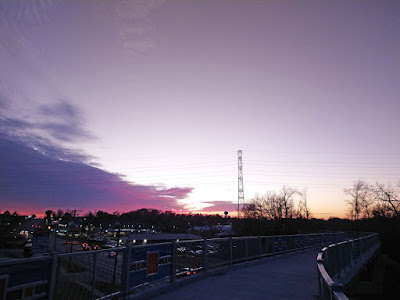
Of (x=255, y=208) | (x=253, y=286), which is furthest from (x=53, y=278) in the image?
(x=255, y=208)

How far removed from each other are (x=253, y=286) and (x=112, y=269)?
15.1ft

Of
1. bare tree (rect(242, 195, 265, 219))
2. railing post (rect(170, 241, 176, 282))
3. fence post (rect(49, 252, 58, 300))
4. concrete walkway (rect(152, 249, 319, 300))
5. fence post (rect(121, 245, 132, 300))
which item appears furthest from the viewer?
bare tree (rect(242, 195, 265, 219))

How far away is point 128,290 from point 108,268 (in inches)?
33.2

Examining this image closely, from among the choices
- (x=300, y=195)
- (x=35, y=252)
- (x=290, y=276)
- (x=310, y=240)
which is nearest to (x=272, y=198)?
(x=300, y=195)

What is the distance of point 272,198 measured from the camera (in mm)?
67625

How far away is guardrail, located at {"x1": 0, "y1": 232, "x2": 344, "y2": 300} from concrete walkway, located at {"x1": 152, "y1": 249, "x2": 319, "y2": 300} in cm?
69

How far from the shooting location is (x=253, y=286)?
9.14 m

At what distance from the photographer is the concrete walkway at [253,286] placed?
793 centimetres

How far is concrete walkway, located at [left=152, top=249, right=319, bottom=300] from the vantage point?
26.0 ft

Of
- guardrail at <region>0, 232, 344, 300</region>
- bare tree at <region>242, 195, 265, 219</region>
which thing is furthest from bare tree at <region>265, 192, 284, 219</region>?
guardrail at <region>0, 232, 344, 300</region>

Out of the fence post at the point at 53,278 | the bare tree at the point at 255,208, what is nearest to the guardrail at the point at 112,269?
the fence post at the point at 53,278

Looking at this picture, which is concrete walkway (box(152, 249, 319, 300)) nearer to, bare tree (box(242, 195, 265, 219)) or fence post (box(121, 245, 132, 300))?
fence post (box(121, 245, 132, 300))

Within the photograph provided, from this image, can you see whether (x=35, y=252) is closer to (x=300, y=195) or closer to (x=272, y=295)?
(x=272, y=295)

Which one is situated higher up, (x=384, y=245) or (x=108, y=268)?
(x=108, y=268)
